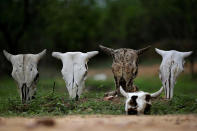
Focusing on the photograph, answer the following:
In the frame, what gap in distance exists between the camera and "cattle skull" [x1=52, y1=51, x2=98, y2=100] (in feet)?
38.1

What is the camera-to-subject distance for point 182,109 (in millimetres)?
10391

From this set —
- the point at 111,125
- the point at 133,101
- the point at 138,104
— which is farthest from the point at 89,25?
the point at 111,125

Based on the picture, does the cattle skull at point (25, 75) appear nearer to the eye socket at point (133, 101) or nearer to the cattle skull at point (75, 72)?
the cattle skull at point (75, 72)

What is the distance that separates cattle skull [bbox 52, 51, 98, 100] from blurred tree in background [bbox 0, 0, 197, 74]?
12090mm

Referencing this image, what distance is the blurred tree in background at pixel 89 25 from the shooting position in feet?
84.9

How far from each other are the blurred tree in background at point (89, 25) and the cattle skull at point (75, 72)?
12090mm

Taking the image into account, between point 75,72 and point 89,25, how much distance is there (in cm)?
2301

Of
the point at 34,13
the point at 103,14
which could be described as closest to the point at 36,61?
the point at 34,13

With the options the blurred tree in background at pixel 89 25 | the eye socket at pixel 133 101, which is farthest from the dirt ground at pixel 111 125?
the blurred tree in background at pixel 89 25

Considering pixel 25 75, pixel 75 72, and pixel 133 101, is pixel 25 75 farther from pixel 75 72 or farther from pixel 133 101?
pixel 133 101

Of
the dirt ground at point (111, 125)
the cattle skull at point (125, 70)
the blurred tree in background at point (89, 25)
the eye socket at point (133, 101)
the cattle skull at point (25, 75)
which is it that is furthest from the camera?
the blurred tree in background at point (89, 25)

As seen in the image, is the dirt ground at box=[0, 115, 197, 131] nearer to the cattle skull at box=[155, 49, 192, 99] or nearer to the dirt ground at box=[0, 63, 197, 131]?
the dirt ground at box=[0, 63, 197, 131]

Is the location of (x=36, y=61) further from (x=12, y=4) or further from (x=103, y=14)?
(x=103, y=14)

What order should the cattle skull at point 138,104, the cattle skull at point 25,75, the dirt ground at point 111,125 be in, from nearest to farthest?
the dirt ground at point 111,125, the cattle skull at point 138,104, the cattle skull at point 25,75
